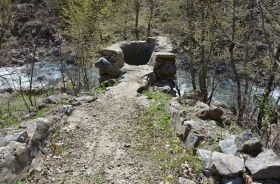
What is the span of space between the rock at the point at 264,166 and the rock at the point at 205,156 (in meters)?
0.67

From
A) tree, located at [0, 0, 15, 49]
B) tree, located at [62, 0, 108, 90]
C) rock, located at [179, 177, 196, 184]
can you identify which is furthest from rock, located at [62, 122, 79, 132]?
tree, located at [0, 0, 15, 49]

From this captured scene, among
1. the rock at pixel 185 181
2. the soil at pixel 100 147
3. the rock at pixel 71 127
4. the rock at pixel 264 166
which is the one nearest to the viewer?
the rock at pixel 264 166

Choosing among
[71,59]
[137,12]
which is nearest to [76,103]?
[137,12]

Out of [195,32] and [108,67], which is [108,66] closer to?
[108,67]

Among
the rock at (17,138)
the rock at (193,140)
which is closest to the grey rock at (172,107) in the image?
the rock at (193,140)

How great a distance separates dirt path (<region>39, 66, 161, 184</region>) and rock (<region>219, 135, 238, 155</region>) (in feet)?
4.69

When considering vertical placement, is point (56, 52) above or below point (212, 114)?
below

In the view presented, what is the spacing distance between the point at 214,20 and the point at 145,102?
592 cm

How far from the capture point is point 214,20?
1194cm

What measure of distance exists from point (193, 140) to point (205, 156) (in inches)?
22.3

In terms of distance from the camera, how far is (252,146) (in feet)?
16.5

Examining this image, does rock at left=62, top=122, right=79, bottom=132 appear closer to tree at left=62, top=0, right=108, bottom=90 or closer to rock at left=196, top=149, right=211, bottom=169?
rock at left=196, top=149, right=211, bottom=169

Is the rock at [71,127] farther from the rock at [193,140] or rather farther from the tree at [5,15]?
the tree at [5,15]

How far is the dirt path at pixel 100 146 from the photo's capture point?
5199 millimetres
